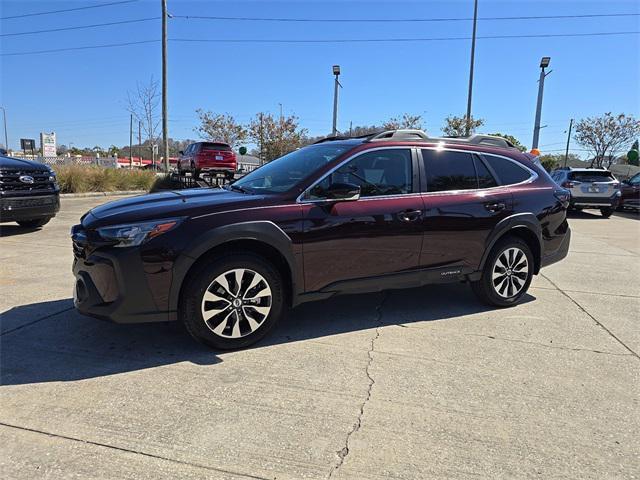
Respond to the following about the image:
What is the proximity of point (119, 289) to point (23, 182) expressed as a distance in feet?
19.8

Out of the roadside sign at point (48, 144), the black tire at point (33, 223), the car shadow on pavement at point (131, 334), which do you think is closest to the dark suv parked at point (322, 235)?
the car shadow on pavement at point (131, 334)

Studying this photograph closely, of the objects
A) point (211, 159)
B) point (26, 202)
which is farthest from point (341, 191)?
point (211, 159)

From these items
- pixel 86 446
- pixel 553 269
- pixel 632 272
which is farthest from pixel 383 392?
pixel 632 272

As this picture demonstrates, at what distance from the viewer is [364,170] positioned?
14.0 ft

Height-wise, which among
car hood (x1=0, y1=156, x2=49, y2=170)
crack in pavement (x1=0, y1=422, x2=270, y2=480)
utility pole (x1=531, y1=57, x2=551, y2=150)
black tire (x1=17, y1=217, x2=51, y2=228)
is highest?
utility pole (x1=531, y1=57, x2=551, y2=150)

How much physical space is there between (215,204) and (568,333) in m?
3.41

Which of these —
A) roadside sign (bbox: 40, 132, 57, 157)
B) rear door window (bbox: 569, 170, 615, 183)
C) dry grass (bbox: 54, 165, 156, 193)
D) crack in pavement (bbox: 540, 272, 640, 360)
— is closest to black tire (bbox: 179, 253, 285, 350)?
crack in pavement (bbox: 540, 272, 640, 360)

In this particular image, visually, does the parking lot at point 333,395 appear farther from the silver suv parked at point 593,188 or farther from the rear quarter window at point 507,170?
the silver suv parked at point 593,188

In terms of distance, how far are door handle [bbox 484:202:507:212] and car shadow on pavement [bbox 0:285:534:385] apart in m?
1.08

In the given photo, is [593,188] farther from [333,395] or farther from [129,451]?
[129,451]

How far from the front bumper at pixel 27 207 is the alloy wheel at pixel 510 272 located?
7.58 m

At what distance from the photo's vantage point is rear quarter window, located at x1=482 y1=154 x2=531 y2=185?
4988mm

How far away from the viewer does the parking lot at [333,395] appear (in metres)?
2.46

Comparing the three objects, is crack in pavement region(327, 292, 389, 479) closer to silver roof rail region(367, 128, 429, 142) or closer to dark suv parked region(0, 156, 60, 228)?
silver roof rail region(367, 128, 429, 142)
